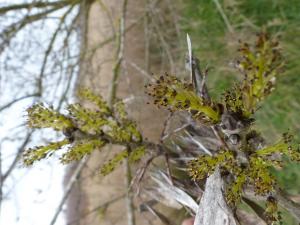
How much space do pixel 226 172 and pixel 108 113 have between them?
0.58 ft

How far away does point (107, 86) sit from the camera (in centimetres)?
192

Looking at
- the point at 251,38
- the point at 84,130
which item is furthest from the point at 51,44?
the point at 84,130

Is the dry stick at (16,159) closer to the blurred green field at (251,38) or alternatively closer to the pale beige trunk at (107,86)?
the pale beige trunk at (107,86)

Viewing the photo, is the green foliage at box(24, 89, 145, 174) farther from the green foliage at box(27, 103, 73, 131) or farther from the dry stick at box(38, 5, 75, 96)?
the dry stick at box(38, 5, 75, 96)

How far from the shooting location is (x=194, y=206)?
647mm

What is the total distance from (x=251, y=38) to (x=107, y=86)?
1.95ft

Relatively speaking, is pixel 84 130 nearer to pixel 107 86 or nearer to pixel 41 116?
pixel 41 116

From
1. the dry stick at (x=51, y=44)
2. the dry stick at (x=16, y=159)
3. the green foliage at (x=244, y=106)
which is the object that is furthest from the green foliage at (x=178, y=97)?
the dry stick at (x=51, y=44)

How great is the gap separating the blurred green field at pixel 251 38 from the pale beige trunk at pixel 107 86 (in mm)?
244

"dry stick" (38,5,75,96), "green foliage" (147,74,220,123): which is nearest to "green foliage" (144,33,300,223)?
"green foliage" (147,74,220,123)

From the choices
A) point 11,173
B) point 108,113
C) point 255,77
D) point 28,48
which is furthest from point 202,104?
point 28,48

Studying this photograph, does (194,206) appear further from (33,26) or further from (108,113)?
(33,26)

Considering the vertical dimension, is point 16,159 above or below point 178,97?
below

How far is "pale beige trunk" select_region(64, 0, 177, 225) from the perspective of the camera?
5.87 feet
